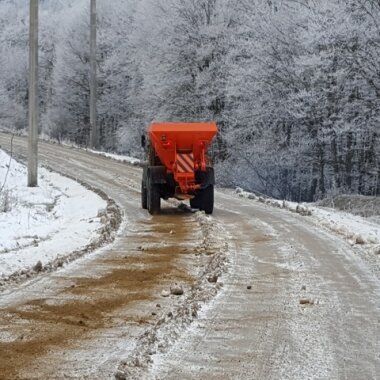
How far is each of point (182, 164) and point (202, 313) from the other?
9256 mm

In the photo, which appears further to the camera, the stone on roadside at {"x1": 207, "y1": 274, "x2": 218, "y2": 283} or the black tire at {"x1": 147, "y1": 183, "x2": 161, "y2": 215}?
the black tire at {"x1": 147, "y1": 183, "x2": 161, "y2": 215}

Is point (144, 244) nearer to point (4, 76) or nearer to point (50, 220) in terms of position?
point (50, 220)

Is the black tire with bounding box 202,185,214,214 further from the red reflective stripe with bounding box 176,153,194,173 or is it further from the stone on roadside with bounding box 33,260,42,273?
the stone on roadside with bounding box 33,260,42,273

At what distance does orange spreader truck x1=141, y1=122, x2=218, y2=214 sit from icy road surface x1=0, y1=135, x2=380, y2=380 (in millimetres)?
3862

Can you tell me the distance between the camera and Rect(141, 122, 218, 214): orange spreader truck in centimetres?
1514

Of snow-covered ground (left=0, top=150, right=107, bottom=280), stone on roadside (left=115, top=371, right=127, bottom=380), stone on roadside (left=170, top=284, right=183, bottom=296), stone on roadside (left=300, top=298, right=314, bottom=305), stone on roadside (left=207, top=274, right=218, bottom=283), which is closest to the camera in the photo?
stone on roadside (left=115, top=371, right=127, bottom=380)

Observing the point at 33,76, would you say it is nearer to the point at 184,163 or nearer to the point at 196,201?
the point at 184,163

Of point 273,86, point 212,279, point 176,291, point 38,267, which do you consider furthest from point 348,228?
point 273,86

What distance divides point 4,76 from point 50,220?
218 ft

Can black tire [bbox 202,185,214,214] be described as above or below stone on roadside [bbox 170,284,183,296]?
above

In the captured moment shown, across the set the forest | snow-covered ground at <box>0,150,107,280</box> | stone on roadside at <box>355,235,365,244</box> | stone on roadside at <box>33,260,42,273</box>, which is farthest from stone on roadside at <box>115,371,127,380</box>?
the forest

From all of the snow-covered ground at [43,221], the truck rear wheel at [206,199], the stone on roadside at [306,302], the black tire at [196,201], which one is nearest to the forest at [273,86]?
the snow-covered ground at [43,221]

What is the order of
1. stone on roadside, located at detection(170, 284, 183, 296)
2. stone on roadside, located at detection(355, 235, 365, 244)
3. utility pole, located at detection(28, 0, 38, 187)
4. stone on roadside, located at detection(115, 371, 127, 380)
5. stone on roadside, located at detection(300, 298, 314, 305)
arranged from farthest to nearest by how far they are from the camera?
utility pole, located at detection(28, 0, 38, 187) < stone on roadside, located at detection(355, 235, 365, 244) < stone on roadside, located at detection(170, 284, 183, 296) < stone on roadside, located at detection(300, 298, 314, 305) < stone on roadside, located at detection(115, 371, 127, 380)

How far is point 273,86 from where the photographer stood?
97.6ft
